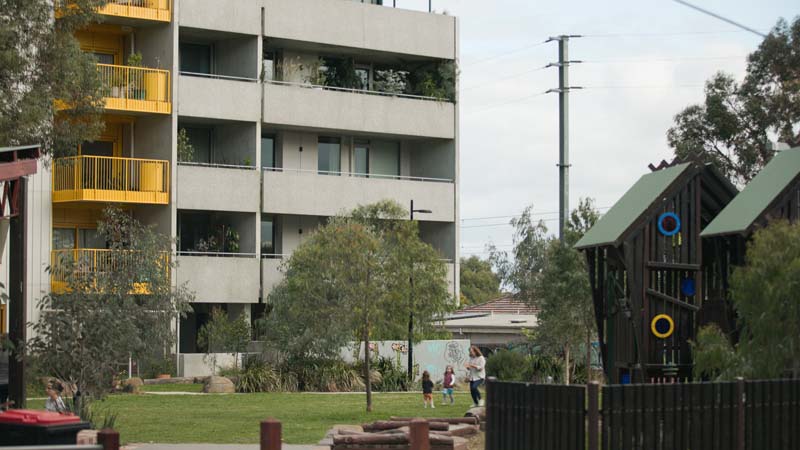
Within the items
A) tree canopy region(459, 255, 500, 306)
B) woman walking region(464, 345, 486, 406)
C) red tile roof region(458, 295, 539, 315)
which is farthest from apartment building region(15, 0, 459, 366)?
tree canopy region(459, 255, 500, 306)

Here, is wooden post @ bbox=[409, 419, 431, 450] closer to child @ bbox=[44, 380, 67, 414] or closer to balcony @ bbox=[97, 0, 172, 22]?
child @ bbox=[44, 380, 67, 414]

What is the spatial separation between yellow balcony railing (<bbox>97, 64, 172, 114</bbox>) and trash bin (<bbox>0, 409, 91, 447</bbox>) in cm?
3220

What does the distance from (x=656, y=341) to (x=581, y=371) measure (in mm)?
18826

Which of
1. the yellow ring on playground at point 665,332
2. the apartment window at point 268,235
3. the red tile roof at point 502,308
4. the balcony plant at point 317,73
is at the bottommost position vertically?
the red tile roof at point 502,308

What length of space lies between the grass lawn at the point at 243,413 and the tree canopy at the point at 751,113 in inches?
582

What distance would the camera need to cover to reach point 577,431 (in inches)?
656

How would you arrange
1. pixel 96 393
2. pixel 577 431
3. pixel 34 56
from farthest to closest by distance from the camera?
pixel 34 56 → pixel 96 393 → pixel 577 431

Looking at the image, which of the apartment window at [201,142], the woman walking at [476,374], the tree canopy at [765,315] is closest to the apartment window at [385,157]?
the apartment window at [201,142]

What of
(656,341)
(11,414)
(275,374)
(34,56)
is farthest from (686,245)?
(275,374)

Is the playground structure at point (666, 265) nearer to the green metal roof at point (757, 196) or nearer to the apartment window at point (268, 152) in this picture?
the green metal roof at point (757, 196)

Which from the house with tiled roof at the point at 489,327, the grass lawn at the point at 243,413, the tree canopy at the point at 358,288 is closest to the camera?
the grass lawn at the point at 243,413

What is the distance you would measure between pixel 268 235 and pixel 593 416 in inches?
1538

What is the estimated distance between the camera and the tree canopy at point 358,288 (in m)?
34.5

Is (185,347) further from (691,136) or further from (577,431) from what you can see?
(577,431)
